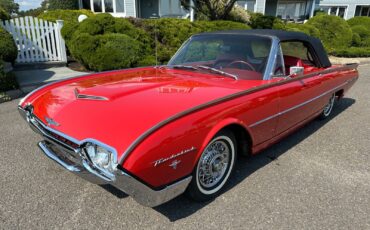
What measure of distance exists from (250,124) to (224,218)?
2.94 feet

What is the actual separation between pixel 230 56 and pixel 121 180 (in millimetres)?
2153

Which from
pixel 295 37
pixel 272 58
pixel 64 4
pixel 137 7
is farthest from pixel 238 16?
pixel 64 4

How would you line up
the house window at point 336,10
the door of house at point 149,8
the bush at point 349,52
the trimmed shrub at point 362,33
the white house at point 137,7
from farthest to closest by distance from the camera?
1. the house window at point 336,10
2. the door of house at point 149,8
3. the white house at point 137,7
4. the trimmed shrub at point 362,33
5. the bush at point 349,52

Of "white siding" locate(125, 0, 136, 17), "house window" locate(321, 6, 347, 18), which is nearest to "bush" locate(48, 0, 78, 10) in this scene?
"white siding" locate(125, 0, 136, 17)

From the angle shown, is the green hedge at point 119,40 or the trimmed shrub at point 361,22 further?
the trimmed shrub at point 361,22

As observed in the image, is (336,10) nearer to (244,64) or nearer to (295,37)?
(295,37)

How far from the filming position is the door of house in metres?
20.4

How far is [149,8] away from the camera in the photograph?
2061cm

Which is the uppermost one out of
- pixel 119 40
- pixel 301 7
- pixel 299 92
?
pixel 301 7

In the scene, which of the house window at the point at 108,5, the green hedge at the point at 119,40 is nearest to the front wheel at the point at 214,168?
the green hedge at the point at 119,40

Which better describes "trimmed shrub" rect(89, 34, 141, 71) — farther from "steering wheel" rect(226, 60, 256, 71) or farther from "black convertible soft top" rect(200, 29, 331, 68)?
"steering wheel" rect(226, 60, 256, 71)

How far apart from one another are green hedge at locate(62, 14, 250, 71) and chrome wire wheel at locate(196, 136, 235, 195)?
4820 mm

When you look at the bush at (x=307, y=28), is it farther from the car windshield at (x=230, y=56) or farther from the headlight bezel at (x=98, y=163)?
the headlight bezel at (x=98, y=163)

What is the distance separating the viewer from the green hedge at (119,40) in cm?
787
